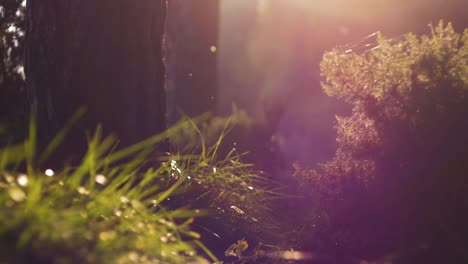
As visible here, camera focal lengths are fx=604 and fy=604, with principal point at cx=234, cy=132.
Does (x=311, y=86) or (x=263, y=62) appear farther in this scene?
(x=263, y=62)

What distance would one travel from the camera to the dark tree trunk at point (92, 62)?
4348 mm

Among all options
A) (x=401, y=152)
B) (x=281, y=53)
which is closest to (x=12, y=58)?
(x=401, y=152)

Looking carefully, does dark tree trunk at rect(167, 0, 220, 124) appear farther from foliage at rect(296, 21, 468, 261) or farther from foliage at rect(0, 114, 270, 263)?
foliage at rect(0, 114, 270, 263)

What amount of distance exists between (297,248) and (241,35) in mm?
11393

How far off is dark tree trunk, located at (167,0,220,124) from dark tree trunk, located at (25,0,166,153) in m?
5.28

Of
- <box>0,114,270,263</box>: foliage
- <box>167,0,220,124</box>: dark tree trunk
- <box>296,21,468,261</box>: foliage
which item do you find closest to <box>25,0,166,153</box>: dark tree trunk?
<box>0,114,270,263</box>: foliage

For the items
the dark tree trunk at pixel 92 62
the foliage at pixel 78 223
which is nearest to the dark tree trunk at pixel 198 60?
the dark tree trunk at pixel 92 62

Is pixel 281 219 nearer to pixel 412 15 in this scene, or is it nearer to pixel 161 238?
pixel 161 238

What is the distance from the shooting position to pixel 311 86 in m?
11.0

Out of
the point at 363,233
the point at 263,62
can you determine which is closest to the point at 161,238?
the point at 363,233

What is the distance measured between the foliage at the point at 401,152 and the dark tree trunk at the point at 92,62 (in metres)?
1.46

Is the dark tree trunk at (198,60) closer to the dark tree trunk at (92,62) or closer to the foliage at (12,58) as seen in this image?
the foliage at (12,58)

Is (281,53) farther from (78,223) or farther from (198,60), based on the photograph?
(78,223)

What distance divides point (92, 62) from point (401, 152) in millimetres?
2275
